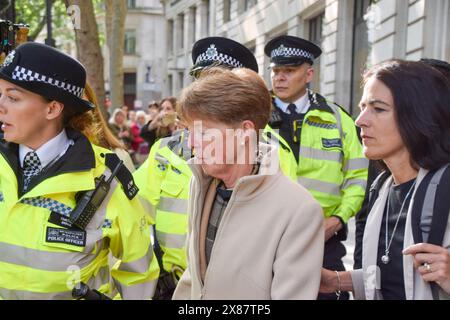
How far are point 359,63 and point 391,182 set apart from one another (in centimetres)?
1136

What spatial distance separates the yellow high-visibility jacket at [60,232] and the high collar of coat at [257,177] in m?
0.45

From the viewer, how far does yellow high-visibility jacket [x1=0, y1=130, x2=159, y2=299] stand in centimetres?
228

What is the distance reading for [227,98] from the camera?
82.2 inches

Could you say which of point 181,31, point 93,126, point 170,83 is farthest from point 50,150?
point 170,83

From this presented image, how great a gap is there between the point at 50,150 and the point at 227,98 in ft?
2.92

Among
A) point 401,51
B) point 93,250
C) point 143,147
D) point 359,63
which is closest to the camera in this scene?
point 93,250

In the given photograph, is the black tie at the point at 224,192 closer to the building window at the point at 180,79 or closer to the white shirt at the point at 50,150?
the white shirt at the point at 50,150

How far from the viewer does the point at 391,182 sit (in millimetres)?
2355

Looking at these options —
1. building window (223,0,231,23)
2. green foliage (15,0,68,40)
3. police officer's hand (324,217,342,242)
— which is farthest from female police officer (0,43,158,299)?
building window (223,0,231,23)

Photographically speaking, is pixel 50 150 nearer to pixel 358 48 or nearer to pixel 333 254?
pixel 333 254

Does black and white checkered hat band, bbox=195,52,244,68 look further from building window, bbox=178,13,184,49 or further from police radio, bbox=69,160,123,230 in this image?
building window, bbox=178,13,184,49

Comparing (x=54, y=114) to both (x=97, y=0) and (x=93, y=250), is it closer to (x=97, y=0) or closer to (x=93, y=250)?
(x=93, y=250)
